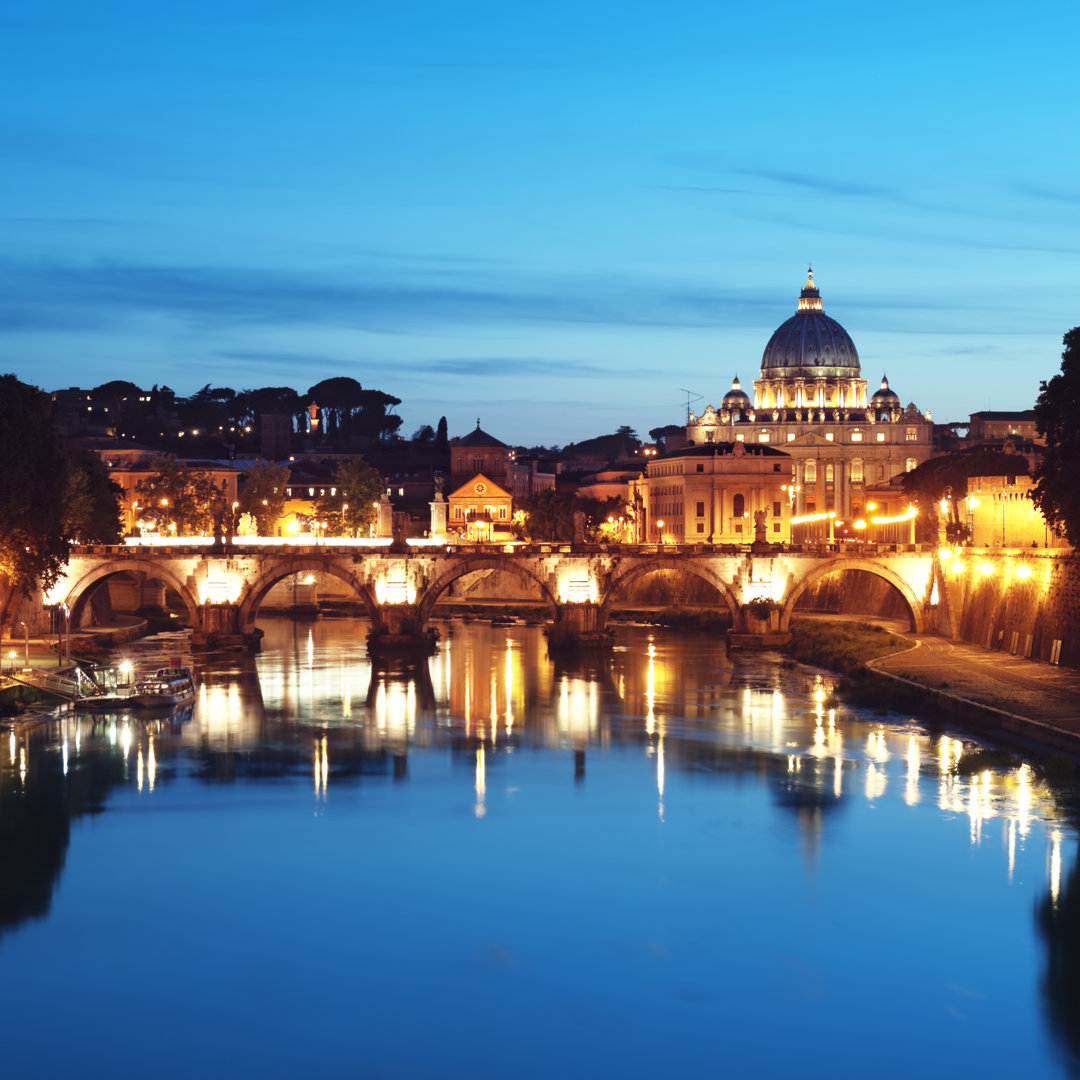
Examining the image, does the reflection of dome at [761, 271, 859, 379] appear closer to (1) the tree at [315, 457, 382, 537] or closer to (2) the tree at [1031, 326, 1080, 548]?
(1) the tree at [315, 457, 382, 537]

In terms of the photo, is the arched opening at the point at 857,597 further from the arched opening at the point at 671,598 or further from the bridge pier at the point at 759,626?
the arched opening at the point at 671,598

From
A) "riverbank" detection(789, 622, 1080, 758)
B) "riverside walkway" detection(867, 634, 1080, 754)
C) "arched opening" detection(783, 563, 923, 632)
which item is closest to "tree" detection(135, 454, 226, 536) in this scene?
"arched opening" detection(783, 563, 923, 632)

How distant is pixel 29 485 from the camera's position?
4528 centimetres

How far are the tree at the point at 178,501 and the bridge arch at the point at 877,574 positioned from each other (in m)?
33.3

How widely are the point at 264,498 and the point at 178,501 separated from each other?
30.9 ft

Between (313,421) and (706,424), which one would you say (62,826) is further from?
(313,421)

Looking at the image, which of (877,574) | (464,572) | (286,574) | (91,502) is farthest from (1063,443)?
(91,502)

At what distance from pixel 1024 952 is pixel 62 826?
16.5 meters

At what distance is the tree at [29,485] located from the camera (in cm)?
4488

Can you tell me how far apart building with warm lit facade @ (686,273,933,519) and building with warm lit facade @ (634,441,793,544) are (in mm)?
18303

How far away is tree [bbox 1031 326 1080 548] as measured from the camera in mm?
40844

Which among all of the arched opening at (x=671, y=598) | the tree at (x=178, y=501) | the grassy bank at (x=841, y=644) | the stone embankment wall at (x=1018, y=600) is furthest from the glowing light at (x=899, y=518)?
the tree at (x=178, y=501)

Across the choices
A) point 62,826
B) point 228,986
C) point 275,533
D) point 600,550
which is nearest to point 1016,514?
point 600,550

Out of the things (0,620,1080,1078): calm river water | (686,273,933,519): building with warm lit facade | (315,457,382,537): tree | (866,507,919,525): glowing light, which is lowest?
(0,620,1080,1078): calm river water
